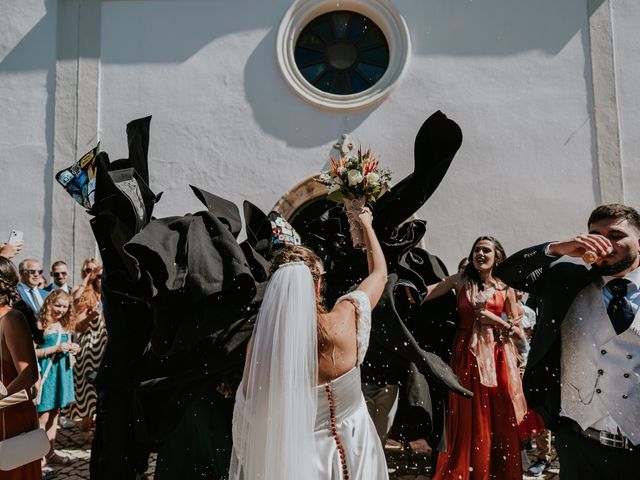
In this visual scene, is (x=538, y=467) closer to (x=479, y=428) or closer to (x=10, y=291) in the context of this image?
(x=479, y=428)

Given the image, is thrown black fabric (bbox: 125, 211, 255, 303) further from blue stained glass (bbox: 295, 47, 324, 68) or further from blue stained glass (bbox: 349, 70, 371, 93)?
blue stained glass (bbox: 295, 47, 324, 68)

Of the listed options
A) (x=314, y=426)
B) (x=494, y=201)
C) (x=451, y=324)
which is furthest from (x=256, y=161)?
(x=314, y=426)

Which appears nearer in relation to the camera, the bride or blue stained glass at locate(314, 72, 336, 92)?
the bride

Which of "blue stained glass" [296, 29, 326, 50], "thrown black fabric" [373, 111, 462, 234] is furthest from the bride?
"blue stained glass" [296, 29, 326, 50]

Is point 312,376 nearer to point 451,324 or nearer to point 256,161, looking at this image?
point 451,324

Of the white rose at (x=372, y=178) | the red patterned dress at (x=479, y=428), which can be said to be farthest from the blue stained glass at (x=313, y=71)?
the white rose at (x=372, y=178)

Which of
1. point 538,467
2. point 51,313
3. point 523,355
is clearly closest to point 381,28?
point 523,355

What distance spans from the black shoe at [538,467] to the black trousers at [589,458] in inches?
119

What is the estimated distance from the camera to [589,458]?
122 inches

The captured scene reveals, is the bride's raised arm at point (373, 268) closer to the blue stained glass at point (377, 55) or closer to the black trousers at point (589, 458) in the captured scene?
the black trousers at point (589, 458)

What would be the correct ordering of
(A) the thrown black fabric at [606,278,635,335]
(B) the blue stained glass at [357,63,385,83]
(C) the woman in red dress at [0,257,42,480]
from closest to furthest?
(A) the thrown black fabric at [606,278,635,335], (C) the woman in red dress at [0,257,42,480], (B) the blue stained glass at [357,63,385,83]

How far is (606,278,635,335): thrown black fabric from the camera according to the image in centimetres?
302

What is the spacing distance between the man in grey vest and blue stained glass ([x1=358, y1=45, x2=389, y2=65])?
8224 mm

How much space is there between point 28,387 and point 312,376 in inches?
84.8
